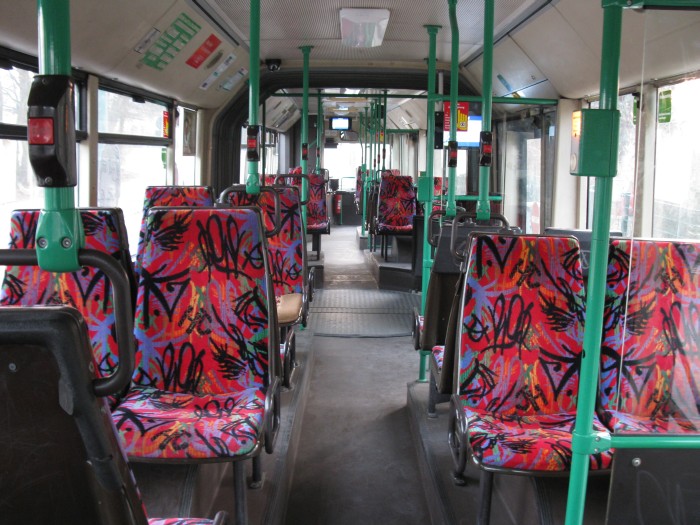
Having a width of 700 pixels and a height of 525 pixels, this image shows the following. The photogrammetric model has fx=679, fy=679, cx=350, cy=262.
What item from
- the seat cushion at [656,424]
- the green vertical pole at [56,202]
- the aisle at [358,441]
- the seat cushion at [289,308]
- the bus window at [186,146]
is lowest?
the aisle at [358,441]

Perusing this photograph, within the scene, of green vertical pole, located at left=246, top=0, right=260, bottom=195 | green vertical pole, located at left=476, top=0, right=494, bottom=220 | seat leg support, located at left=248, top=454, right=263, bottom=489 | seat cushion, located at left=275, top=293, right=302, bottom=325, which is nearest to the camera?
seat leg support, located at left=248, top=454, right=263, bottom=489

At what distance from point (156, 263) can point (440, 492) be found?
1467mm

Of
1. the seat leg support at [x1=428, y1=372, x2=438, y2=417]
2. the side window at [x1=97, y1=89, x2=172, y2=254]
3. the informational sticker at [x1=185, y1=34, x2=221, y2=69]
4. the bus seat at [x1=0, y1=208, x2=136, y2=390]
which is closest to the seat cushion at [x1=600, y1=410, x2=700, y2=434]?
the bus seat at [x1=0, y1=208, x2=136, y2=390]

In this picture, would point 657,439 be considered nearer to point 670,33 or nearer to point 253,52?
point 670,33

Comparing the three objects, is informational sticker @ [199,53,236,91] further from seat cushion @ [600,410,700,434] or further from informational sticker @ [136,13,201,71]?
seat cushion @ [600,410,700,434]

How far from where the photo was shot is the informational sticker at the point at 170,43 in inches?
201

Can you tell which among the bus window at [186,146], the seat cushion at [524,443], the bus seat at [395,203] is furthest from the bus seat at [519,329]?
the bus seat at [395,203]

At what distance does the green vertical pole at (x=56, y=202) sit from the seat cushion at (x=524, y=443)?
1459 mm

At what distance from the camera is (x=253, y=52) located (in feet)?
13.4

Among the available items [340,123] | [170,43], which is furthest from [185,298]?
[340,123]

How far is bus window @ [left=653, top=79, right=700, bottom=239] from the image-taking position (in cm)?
127

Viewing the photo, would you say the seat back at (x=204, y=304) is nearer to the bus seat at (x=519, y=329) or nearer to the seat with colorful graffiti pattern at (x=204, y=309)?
the seat with colorful graffiti pattern at (x=204, y=309)

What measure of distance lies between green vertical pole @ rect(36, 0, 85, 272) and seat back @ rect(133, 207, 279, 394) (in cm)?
136

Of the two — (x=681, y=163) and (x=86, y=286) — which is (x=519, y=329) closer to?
(x=681, y=163)
